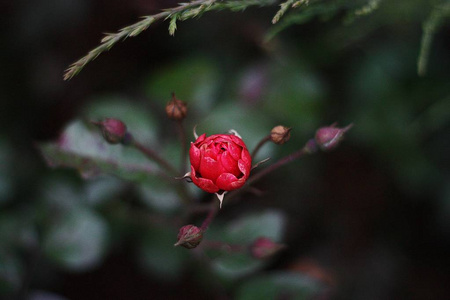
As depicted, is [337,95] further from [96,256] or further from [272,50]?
[96,256]

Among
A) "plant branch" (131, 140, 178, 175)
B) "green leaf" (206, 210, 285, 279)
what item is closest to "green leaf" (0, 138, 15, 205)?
"plant branch" (131, 140, 178, 175)

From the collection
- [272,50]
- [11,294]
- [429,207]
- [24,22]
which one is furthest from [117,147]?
[429,207]

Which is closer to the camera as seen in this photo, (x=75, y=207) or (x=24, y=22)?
(x=75, y=207)

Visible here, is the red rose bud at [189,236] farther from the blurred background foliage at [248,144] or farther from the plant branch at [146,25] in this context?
the blurred background foliage at [248,144]

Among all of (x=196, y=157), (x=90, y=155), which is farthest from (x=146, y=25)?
(x=90, y=155)

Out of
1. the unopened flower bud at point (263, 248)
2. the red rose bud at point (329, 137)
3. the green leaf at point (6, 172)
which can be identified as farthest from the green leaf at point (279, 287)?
the green leaf at point (6, 172)

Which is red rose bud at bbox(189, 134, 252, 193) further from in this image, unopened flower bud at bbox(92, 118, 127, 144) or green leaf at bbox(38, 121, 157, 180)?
green leaf at bbox(38, 121, 157, 180)
